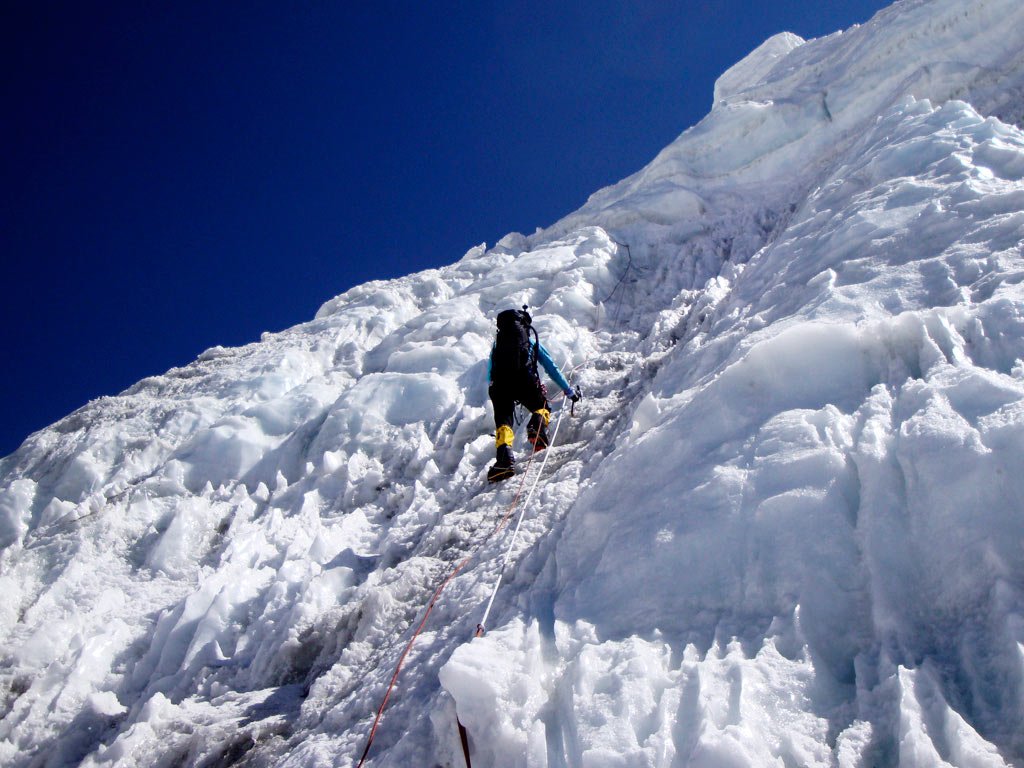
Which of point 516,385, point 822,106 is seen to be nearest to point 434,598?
point 516,385

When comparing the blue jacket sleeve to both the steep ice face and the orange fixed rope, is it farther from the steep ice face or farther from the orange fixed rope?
the steep ice face

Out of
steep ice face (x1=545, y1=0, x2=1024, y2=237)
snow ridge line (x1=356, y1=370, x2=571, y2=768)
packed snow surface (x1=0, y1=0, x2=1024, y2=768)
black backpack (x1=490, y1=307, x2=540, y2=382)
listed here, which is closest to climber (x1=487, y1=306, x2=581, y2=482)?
black backpack (x1=490, y1=307, x2=540, y2=382)

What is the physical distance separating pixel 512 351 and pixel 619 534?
349 centimetres

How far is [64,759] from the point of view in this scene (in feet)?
14.4

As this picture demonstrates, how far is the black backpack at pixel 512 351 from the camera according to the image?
6531 millimetres

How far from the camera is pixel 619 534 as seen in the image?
10.9 feet

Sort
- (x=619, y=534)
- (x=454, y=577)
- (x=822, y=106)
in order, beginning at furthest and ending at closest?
(x=822, y=106) → (x=454, y=577) → (x=619, y=534)

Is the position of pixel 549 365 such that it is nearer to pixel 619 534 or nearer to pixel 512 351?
pixel 512 351

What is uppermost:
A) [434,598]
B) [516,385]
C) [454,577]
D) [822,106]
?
[822,106]

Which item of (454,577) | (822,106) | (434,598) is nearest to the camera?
(434,598)

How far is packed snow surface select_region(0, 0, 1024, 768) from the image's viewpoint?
2.31 m

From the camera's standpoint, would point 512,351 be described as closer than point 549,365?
Yes

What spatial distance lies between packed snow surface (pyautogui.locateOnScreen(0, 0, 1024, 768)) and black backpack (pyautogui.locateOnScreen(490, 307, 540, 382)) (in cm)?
68

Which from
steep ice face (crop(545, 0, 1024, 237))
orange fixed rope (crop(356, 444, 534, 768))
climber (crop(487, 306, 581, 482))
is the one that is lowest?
orange fixed rope (crop(356, 444, 534, 768))
